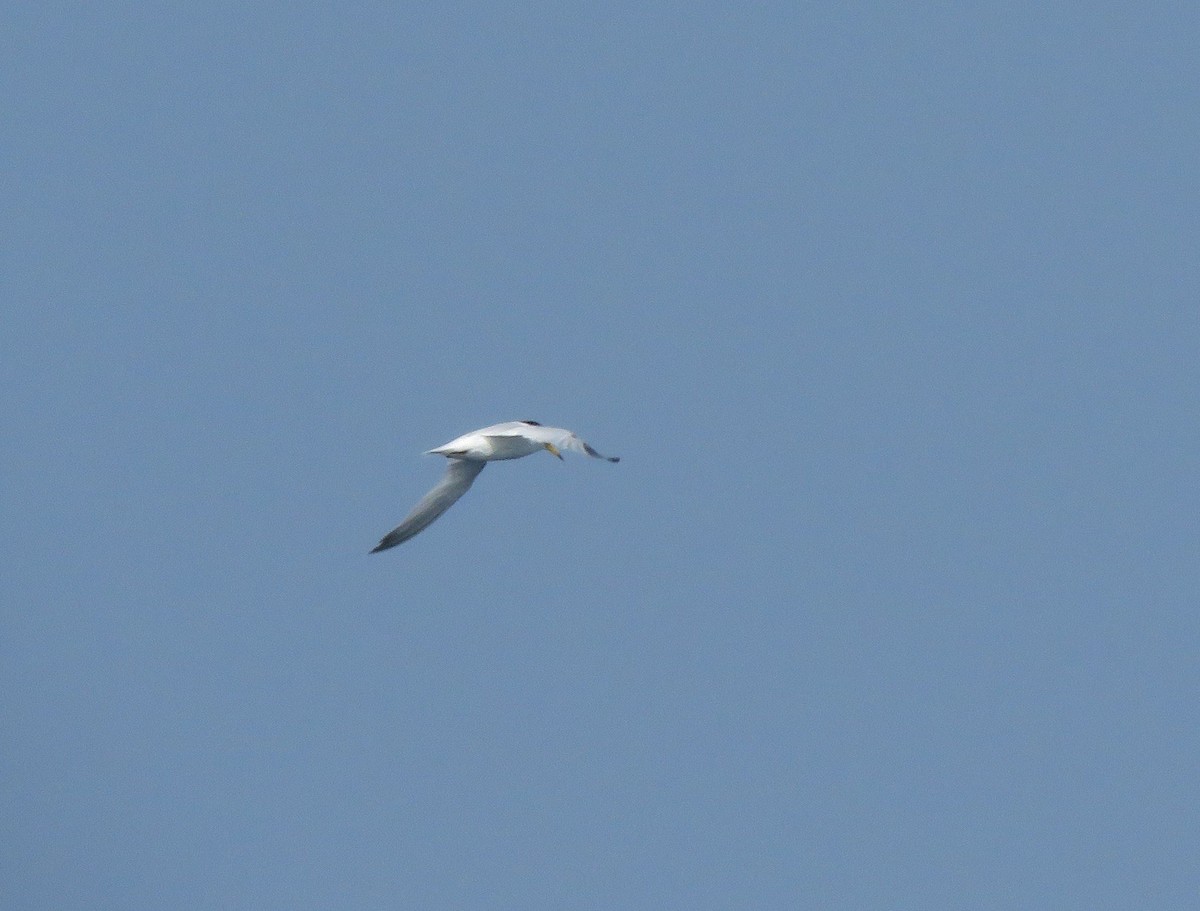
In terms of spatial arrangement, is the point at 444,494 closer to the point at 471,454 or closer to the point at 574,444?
the point at 471,454

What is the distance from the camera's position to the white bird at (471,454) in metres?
44.8

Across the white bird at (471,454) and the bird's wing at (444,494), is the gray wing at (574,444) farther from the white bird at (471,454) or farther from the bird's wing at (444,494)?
the bird's wing at (444,494)

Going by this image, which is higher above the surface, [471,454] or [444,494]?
[471,454]

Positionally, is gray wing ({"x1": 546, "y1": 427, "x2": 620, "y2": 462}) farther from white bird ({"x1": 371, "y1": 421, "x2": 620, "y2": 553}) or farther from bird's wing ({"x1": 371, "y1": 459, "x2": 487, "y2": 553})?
bird's wing ({"x1": 371, "y1": 459, "x2": 487, "y2": 553})

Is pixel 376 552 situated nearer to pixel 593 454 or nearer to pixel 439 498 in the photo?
pixel 439 498

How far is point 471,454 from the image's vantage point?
1873 inches

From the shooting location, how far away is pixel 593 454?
4228 centimetres

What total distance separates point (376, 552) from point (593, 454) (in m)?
7.62

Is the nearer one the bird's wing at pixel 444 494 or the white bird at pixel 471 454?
the white bird at pixel 471 454

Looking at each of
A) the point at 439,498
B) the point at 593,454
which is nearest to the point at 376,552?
the point at 439,498

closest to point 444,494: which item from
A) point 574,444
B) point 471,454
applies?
point 471,454

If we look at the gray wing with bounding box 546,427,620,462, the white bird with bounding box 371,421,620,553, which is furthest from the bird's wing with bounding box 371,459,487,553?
the gray wing with bounding box 546,427,620,462

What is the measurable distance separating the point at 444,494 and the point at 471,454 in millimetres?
1785

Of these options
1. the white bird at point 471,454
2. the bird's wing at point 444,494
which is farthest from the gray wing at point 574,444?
the bird's wing at point 444,494
